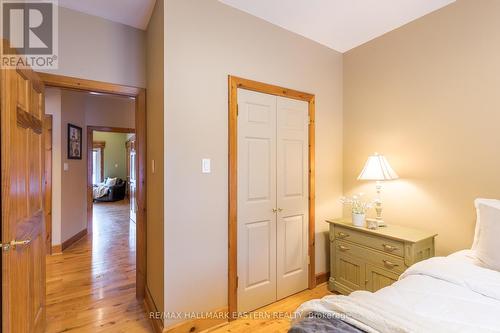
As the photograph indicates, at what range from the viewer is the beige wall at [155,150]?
1.85 metres

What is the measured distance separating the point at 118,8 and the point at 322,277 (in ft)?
10.8

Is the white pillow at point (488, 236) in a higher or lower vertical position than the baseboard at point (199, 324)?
higher

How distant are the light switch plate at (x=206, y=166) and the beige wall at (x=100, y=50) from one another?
43.9 inches

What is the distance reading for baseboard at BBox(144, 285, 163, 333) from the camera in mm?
1832

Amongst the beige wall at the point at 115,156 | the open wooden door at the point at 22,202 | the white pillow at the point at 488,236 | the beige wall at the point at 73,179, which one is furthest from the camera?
the beige wall at the point at 115,156

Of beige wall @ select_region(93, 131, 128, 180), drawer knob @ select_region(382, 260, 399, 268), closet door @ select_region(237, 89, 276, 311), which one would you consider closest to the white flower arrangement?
drawer knob @ select_region(382, 260, 399, 268)

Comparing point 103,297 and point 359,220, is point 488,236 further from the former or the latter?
point 103,297

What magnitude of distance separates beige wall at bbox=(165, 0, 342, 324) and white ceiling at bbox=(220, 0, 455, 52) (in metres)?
0.13

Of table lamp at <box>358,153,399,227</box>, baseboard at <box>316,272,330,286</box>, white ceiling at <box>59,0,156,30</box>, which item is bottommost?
baseboard at <box>316,272,330,286</box>

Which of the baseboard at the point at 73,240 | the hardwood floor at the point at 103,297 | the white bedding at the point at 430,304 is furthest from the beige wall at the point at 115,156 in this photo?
the white bedding at the point at 430,304

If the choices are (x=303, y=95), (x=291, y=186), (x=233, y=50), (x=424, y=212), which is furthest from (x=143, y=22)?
(x=424, y=212)

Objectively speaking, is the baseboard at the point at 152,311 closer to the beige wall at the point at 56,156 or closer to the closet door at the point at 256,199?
the closet door at the point at 256,199

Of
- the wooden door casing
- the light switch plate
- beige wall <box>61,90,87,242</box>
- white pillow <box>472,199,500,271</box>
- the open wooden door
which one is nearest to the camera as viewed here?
the open wooden door

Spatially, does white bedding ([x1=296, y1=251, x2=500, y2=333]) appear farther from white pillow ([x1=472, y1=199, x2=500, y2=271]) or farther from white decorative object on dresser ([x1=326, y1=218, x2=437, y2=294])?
white decorative object on dresser ([x1=326, y1=218, x2=437, y2=294])
